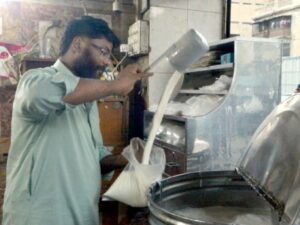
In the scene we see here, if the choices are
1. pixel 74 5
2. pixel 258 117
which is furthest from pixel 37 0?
pixel 258 117

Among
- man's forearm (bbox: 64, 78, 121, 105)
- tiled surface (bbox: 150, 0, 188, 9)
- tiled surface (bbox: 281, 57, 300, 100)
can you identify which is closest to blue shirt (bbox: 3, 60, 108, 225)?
man's forearm (bbox: 64, 78, 121, 105)

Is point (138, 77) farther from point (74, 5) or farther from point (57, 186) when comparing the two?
point (74, 5)

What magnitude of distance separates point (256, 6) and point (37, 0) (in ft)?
8.50

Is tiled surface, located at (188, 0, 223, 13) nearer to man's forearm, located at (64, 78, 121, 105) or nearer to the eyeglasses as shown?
the eyeglasses

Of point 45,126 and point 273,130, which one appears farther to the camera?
point 45,126

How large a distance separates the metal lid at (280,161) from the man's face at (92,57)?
2.55ft

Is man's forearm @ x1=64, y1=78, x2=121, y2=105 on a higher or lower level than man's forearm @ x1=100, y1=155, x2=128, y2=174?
higher

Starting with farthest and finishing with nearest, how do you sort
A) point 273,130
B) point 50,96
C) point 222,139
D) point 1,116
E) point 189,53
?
point 1,116
point 222,139
point 189,53
point 50,96
point 273,130

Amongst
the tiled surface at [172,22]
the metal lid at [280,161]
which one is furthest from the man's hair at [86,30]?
the tiled surface at [172,22]

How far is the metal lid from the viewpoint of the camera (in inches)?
29.5

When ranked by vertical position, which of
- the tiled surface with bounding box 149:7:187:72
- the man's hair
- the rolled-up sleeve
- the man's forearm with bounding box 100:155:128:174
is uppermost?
the tiled surface with bounding box 149:7:187:72

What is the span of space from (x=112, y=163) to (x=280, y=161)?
0.91m

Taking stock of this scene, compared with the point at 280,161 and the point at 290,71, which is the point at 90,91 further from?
the point at 290,71

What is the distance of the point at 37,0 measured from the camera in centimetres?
383
